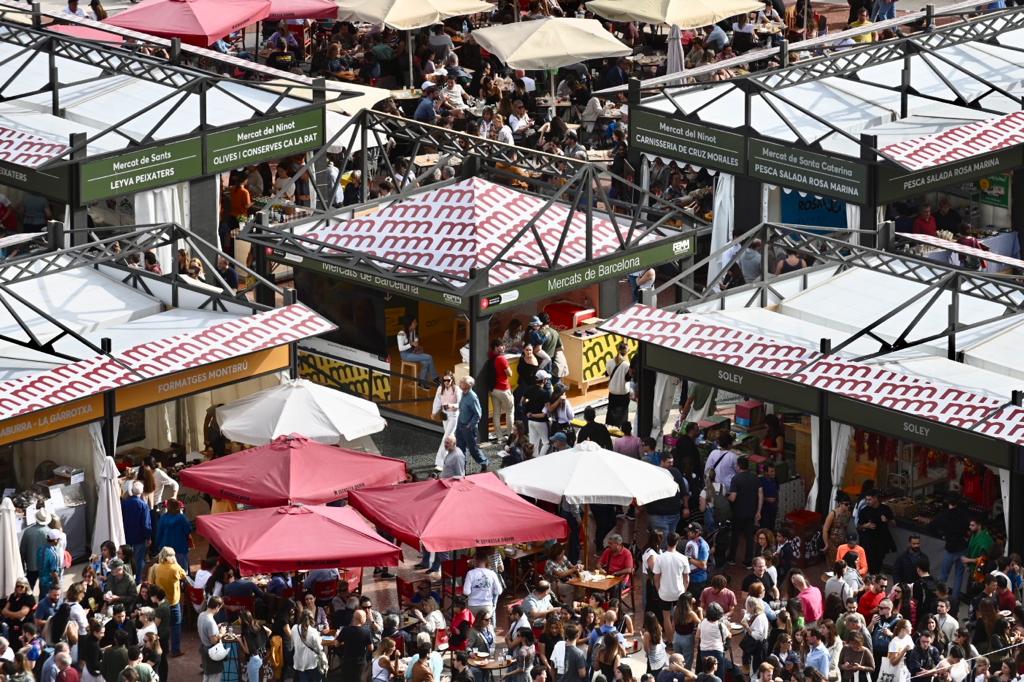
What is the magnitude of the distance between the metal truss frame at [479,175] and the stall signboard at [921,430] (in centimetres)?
610

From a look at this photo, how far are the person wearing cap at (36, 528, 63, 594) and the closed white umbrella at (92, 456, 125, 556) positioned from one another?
3.02ft

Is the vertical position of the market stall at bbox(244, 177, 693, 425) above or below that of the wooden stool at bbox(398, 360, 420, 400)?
above

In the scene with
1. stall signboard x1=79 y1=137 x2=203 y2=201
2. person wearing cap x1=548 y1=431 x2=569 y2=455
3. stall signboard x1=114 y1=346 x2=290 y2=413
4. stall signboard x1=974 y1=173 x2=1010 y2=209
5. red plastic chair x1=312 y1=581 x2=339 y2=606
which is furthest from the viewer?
stall signboard x1=974 y1=173 x2=1010 y2=209

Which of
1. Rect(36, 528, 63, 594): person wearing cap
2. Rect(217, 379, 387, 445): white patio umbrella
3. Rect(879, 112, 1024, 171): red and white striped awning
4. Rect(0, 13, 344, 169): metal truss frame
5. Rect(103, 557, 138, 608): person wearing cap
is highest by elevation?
Rect(0, 13, 344, 169): metal truss frame

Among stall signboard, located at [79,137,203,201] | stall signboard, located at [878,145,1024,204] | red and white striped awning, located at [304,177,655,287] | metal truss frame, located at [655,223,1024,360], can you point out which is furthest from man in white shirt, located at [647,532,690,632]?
stall signboard, located at [79,137,203,201]

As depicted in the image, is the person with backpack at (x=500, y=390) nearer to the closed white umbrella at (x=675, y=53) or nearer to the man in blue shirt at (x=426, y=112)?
the man in blue shirt at (x=426, y=112)

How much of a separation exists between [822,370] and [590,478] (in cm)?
318

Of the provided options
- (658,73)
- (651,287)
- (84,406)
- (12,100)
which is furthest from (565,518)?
(658,73)

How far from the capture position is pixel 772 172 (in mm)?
35969

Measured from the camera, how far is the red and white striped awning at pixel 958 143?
3553 cm

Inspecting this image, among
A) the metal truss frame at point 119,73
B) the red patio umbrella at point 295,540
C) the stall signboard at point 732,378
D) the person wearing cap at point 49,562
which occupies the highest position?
the metal truss frame at point 119,73

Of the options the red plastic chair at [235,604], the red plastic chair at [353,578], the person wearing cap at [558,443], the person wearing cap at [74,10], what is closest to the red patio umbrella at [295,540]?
the red plastic chair at [235,604]

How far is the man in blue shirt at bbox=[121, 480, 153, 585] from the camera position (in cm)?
2830

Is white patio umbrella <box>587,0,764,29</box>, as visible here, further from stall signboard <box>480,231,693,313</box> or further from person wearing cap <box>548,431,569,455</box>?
person wearing cap <box>548,431,569,455</box>
